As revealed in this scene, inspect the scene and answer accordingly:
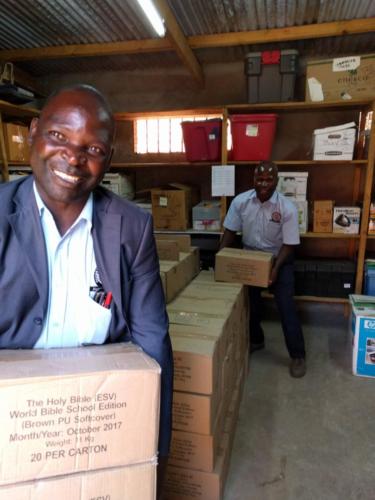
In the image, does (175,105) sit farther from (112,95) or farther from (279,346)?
(279,346)

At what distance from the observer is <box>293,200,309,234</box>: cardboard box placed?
3256 millimetres

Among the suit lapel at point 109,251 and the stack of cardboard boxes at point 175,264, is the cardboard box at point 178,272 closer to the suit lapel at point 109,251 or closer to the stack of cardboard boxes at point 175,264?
the stack of cardboard boxes at point 175,264

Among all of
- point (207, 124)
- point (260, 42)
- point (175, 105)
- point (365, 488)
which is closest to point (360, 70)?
point (260, 42)

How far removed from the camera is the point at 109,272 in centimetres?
96

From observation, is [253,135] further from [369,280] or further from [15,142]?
[15,142]

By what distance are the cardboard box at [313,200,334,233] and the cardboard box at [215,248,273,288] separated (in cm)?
92

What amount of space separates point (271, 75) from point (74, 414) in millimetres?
3163

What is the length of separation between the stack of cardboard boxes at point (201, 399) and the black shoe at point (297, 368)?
33.9 inches

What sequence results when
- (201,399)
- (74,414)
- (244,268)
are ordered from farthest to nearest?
1. (244,268)
2. (201,399)
3. (74,414)

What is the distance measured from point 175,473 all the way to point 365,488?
89 centimetres

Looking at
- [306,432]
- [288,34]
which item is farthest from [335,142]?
[306,432]

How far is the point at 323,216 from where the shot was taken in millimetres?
3273

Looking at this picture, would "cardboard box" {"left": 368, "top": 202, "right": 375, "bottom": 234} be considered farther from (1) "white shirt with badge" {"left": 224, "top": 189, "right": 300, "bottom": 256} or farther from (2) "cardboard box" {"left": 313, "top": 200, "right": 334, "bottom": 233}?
(1) "white shirt with badge" {"left": 224, "top": 189, "right": 300, "bottom": 256}

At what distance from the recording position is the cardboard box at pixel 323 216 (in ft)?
10.7
